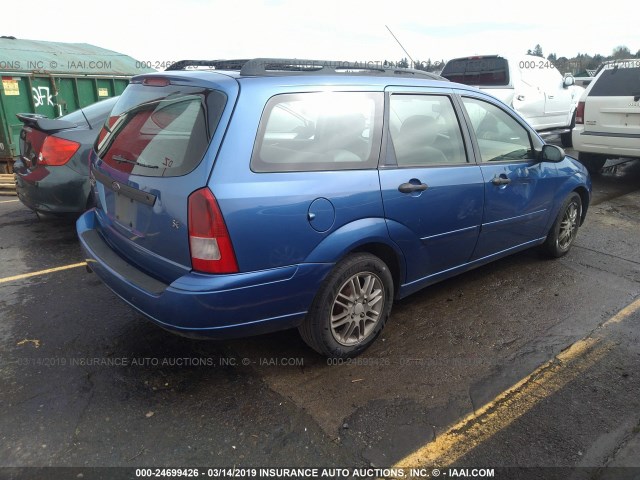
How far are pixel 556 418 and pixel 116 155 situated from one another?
9.54 feet

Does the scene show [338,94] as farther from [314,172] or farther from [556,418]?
[556,418]

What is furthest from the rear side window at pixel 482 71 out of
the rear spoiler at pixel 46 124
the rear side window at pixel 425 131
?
the rear spoiler at pixel 46 124

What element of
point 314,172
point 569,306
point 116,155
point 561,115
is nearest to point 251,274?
point 314,172

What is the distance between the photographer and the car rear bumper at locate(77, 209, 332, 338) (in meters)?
2.39

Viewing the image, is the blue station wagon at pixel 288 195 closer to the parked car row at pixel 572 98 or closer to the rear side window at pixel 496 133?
the rear side window at pixel 496 133

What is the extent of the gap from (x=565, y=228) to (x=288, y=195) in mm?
3354

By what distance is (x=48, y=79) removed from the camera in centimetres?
895

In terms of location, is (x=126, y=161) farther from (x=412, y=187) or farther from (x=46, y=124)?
(x=46, y=124)

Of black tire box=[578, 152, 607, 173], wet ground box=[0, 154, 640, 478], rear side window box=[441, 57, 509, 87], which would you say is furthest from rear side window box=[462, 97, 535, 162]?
black tire box=[578, 152, 607, 173]

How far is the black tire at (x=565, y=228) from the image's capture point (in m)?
4.55

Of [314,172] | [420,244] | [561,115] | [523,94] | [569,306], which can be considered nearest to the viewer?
[314,172]

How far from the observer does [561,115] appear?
1030cm

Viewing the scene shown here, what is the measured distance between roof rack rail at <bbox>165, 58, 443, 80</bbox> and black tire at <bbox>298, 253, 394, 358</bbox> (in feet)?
→ 3.78

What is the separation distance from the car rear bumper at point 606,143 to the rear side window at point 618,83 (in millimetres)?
615
